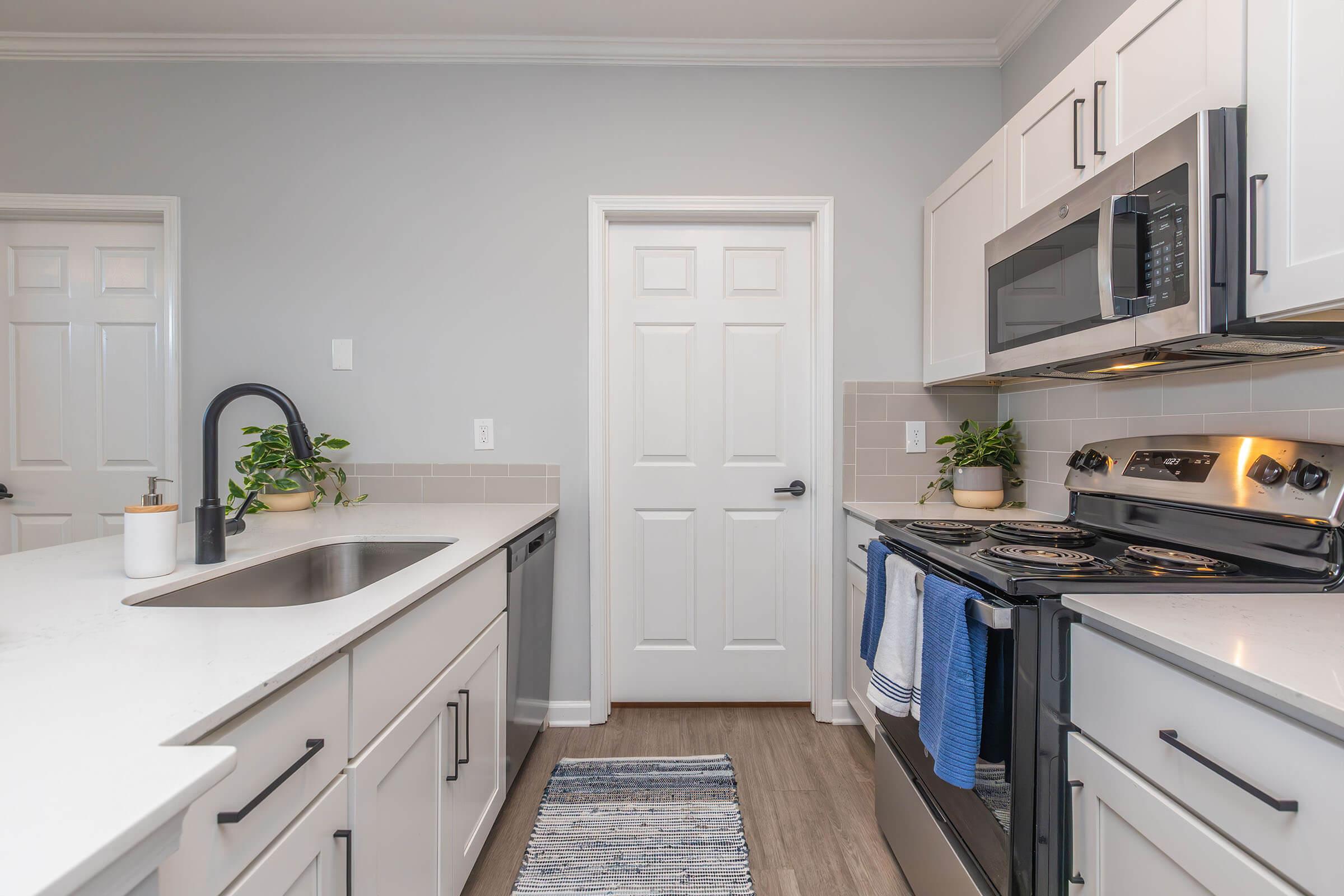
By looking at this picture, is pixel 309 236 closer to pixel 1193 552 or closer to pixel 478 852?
pixel 478 852

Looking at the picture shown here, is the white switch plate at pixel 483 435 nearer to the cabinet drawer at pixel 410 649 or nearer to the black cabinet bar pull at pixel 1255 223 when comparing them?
the cabinet drawer at pixel 410 649

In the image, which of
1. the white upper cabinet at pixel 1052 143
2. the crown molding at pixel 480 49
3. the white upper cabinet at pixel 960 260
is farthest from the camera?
the crown molding at pixel 480 49

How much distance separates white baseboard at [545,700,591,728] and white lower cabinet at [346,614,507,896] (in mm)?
747

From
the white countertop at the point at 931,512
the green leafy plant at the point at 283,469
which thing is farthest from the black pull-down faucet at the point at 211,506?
the white countertop at the point at 931,512

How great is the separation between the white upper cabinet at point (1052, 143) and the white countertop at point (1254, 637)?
1.00 metres

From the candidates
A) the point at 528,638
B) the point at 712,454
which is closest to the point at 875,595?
the point at 712,454

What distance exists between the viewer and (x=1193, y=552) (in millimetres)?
1379

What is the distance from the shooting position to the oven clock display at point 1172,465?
139 cm

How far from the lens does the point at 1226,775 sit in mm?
747

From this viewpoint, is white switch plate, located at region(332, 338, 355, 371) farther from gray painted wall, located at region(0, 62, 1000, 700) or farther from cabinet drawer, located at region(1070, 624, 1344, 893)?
cabinet drawer, located at region(1070, 624, 1344, 893)

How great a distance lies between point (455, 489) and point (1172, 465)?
87.9 inches

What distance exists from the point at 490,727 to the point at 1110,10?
2.64m

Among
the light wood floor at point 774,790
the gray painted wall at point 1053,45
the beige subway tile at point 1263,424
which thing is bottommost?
the light wood floor at point 774,790

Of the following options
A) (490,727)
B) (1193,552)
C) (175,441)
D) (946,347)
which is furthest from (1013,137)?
(175,441)
